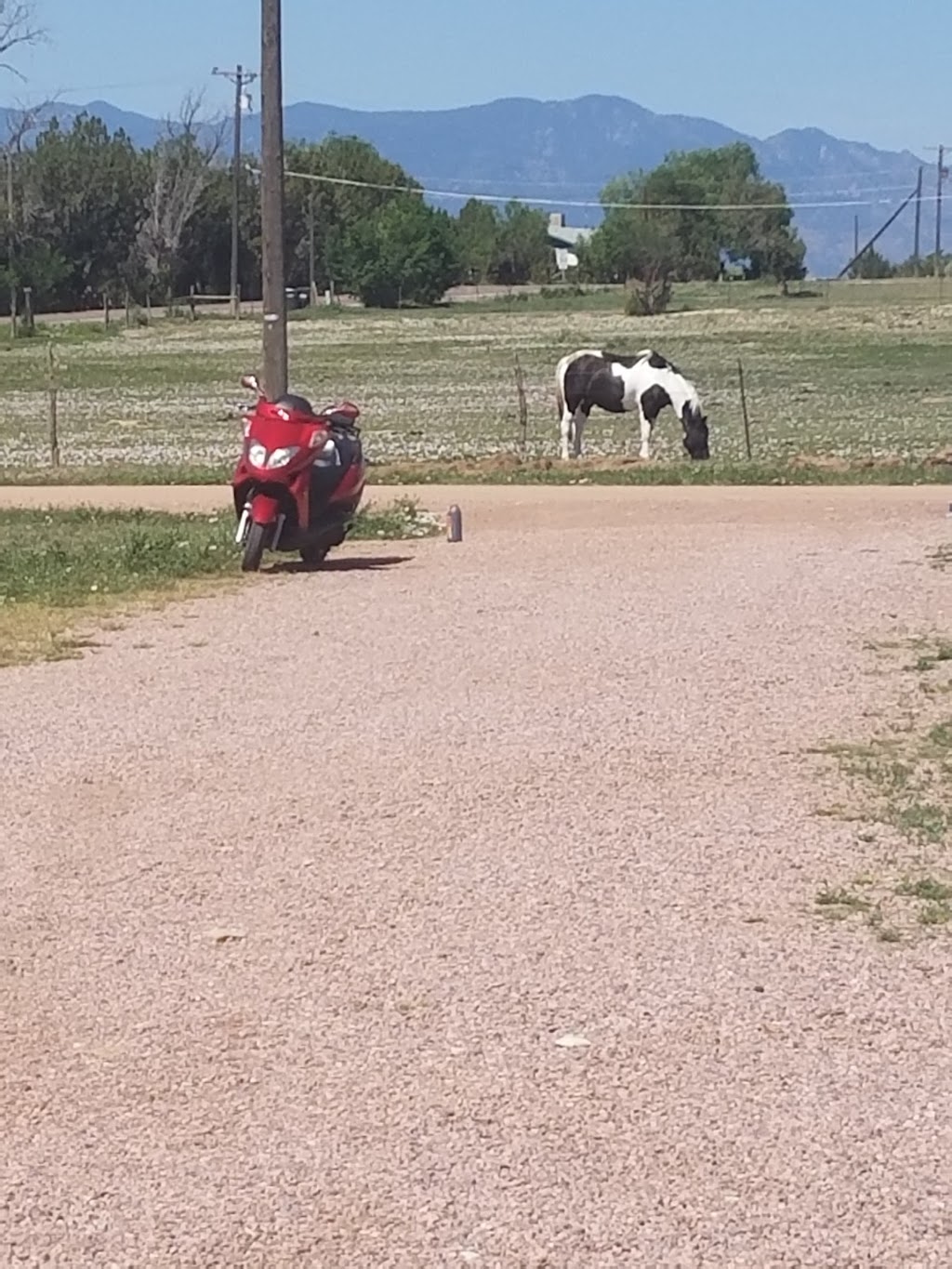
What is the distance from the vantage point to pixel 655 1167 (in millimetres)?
5258

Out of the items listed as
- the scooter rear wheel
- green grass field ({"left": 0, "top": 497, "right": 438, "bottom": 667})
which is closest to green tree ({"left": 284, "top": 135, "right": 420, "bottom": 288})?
green grass field ({"left": 0, "top": 497, "right": 438, "bottom": 667})

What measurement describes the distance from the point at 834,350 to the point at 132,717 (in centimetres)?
5239

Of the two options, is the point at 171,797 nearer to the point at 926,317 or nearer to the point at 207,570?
the point at 207,570

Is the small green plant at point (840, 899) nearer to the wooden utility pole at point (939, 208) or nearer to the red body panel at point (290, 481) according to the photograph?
the red body panel at point (290, 481)

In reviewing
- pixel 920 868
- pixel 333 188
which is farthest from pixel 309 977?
pixel 333 188

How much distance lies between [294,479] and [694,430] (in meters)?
12.9

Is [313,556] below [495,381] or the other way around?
the other way around

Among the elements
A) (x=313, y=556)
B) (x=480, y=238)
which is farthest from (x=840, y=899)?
(x=480, y=238)

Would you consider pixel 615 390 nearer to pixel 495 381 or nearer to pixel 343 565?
pixel 343 565

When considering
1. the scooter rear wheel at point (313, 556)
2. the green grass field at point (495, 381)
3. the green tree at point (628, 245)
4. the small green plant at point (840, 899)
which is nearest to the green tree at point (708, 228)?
the green tree at point (628, 245)

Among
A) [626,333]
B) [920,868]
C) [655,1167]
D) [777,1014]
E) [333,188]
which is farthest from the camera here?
[333,188]

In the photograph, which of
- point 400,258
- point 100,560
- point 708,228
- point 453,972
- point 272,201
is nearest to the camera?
point 453,972

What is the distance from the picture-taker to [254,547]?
17.0m

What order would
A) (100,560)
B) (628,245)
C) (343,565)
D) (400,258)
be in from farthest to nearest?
(628,245) → (400,258) → (343,565) → (100,560)
